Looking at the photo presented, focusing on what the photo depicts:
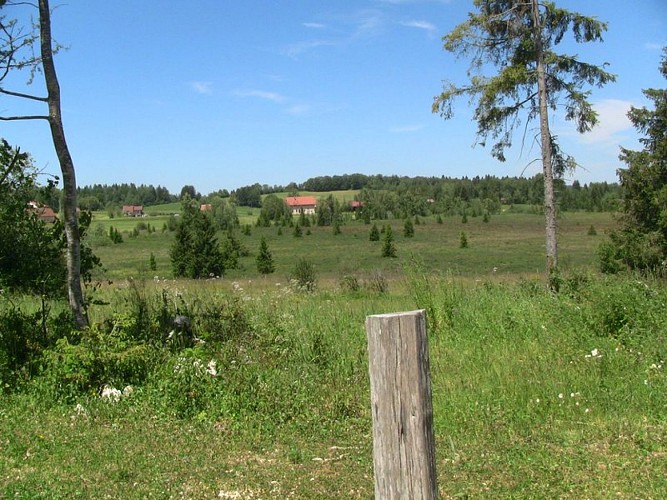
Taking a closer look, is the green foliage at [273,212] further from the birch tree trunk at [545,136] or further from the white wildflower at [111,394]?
the white wildflower at [111,394]

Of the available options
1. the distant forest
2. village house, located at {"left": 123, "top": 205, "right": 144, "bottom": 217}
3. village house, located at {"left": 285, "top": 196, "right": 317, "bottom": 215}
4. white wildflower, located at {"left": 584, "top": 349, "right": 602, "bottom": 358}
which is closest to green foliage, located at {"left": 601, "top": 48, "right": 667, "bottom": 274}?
white wildflower, located at {"left": 584, "top": 349, "right": 602, "bottom": 358}

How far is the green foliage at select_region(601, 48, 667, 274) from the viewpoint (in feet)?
80.1

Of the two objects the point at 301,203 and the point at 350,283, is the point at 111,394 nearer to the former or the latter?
the point at 350,283

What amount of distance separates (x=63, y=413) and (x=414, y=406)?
490 centimetres

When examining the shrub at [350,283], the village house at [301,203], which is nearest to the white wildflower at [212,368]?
the shrub at [350,283]

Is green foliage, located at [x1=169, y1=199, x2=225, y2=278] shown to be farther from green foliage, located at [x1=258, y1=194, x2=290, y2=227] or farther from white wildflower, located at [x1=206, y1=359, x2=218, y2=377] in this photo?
green foliage, located at [x1=258, y1=194, x2=290, y2=227]

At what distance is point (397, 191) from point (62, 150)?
123 m

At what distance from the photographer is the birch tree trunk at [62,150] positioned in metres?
7.33

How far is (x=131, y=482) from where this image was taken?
14.9 ft

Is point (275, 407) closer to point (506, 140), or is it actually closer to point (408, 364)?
point (408, 364)

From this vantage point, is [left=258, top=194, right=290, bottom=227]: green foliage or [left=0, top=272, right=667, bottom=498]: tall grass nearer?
[left=0, top=272, right=667, bottom=498]: tall grass

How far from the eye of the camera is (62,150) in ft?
24.2

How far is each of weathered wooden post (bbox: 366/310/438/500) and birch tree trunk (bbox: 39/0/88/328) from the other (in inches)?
233

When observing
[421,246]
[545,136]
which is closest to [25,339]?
[545,136]
